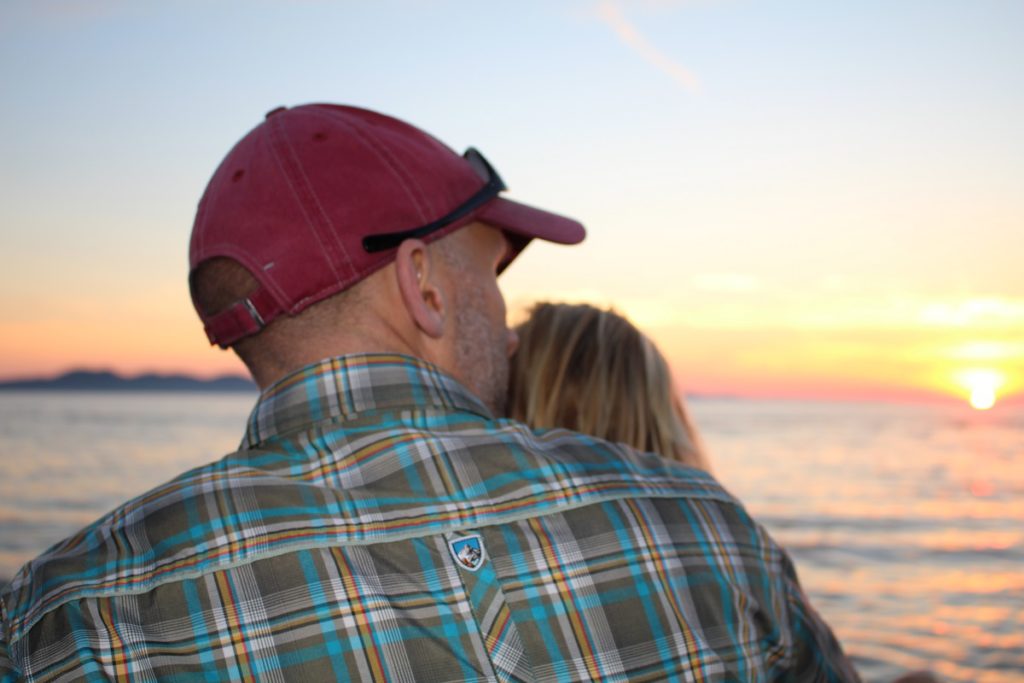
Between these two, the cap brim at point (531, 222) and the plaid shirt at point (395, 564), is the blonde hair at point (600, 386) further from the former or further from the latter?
the plaid shirt at point (395, 564)

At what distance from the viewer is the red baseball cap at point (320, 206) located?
1.70 meters

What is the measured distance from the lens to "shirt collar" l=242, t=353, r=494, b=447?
63.2 inches

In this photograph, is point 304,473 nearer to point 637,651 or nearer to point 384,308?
point 384,308

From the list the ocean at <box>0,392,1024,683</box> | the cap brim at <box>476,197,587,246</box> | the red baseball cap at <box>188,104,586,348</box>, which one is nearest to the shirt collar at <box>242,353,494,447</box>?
the red baseball cap at <box>188,104,586,348</box>

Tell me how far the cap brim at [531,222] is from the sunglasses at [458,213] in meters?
0.03

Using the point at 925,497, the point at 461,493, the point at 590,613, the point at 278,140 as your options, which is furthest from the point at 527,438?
the point at 925,497

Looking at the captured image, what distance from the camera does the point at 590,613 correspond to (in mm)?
1481

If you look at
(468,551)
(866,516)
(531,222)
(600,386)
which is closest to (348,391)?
(468,551)

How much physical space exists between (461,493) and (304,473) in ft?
0.82

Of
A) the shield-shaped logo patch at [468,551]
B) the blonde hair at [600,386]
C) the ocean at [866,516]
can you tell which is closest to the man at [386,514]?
the shield-shaped logo patch at [468,551]

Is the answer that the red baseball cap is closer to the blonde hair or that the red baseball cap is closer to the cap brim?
the cap brim

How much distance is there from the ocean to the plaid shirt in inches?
251

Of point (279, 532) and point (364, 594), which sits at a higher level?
point (279, 532)

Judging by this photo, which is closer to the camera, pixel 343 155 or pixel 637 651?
pixel 637 651
